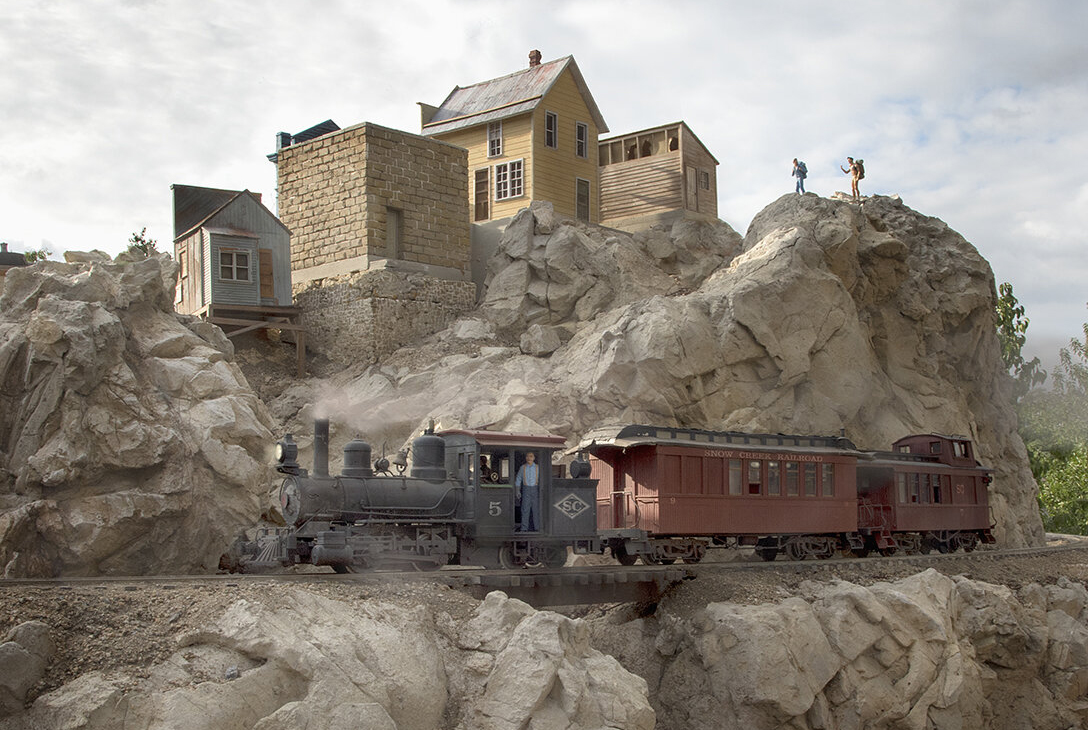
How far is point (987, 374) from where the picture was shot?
3406 centimetres

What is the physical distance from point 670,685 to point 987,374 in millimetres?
22856

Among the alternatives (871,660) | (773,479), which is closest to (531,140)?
(773,479)

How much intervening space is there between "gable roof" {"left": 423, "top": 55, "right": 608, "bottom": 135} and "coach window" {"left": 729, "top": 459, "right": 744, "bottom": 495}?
64.6 feet

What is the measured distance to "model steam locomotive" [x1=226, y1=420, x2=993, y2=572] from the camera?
46.6 ft

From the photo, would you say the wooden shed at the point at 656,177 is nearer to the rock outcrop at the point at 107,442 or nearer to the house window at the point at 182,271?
the house window at the point at 182,271

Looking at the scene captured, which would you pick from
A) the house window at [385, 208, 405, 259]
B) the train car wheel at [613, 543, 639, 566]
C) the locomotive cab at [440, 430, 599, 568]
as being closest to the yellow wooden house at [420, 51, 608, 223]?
the house window at [385, 208, 405, 259]

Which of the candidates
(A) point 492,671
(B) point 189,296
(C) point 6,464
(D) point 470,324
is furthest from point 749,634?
(B) point 189,296

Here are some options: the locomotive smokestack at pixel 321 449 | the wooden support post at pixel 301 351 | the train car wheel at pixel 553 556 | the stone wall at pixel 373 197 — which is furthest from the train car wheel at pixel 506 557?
the stone wall at pixel 373 197

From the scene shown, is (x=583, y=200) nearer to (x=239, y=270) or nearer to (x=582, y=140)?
(x=582, y=140)

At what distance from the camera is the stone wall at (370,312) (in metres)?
28.9

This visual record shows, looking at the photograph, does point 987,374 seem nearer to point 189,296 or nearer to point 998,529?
point 998,529

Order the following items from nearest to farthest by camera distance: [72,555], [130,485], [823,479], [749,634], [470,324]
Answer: [749,634] < [72,555] < [130,485] < [823,479] < [470,324]

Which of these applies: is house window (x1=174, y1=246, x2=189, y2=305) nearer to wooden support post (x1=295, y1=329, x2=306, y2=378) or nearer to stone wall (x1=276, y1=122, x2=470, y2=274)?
stone wall (x1=276, y1=122, x2=470, y2=274)

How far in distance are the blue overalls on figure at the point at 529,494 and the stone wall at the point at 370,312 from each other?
44.9 ft
